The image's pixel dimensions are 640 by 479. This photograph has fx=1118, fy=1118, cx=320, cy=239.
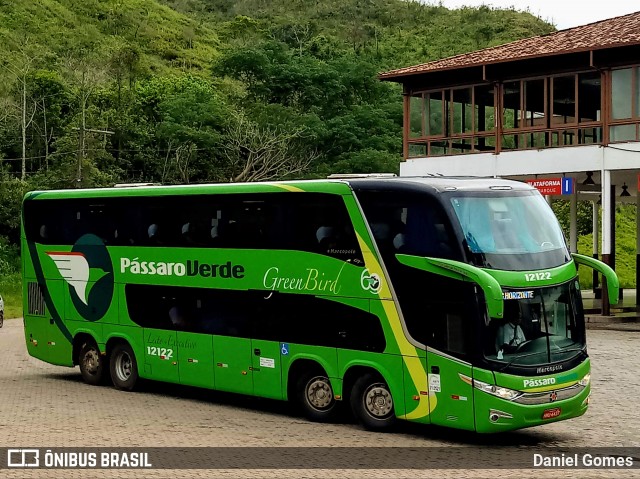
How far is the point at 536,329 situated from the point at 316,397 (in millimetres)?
3819

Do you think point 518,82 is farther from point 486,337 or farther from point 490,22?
point 490,22

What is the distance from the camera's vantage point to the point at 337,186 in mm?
16375

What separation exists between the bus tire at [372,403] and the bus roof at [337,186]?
2.73 metres

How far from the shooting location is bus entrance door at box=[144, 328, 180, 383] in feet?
63.1

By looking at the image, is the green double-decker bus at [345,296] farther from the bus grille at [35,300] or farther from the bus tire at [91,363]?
the bus grille at [35,300]

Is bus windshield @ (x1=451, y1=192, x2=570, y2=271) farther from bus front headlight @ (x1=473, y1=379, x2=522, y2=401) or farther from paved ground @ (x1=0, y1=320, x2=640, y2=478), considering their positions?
paved ground @ (x1=0, y1=320, x2=640, y2=478)

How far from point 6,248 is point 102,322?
40421 mm

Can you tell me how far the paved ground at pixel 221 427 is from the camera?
1254 centimetres

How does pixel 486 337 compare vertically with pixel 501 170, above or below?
below

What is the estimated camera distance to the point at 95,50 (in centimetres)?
8500

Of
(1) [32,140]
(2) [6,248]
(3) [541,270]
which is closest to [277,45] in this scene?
(1) [32,140]

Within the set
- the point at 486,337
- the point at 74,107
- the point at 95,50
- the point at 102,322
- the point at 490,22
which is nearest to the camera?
the point at 486,337

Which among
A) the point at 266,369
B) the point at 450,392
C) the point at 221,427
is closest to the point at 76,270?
the point at 266,369

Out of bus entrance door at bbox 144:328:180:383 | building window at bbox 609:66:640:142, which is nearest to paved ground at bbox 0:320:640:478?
bus entrance door at bbox 144:328:180:383
